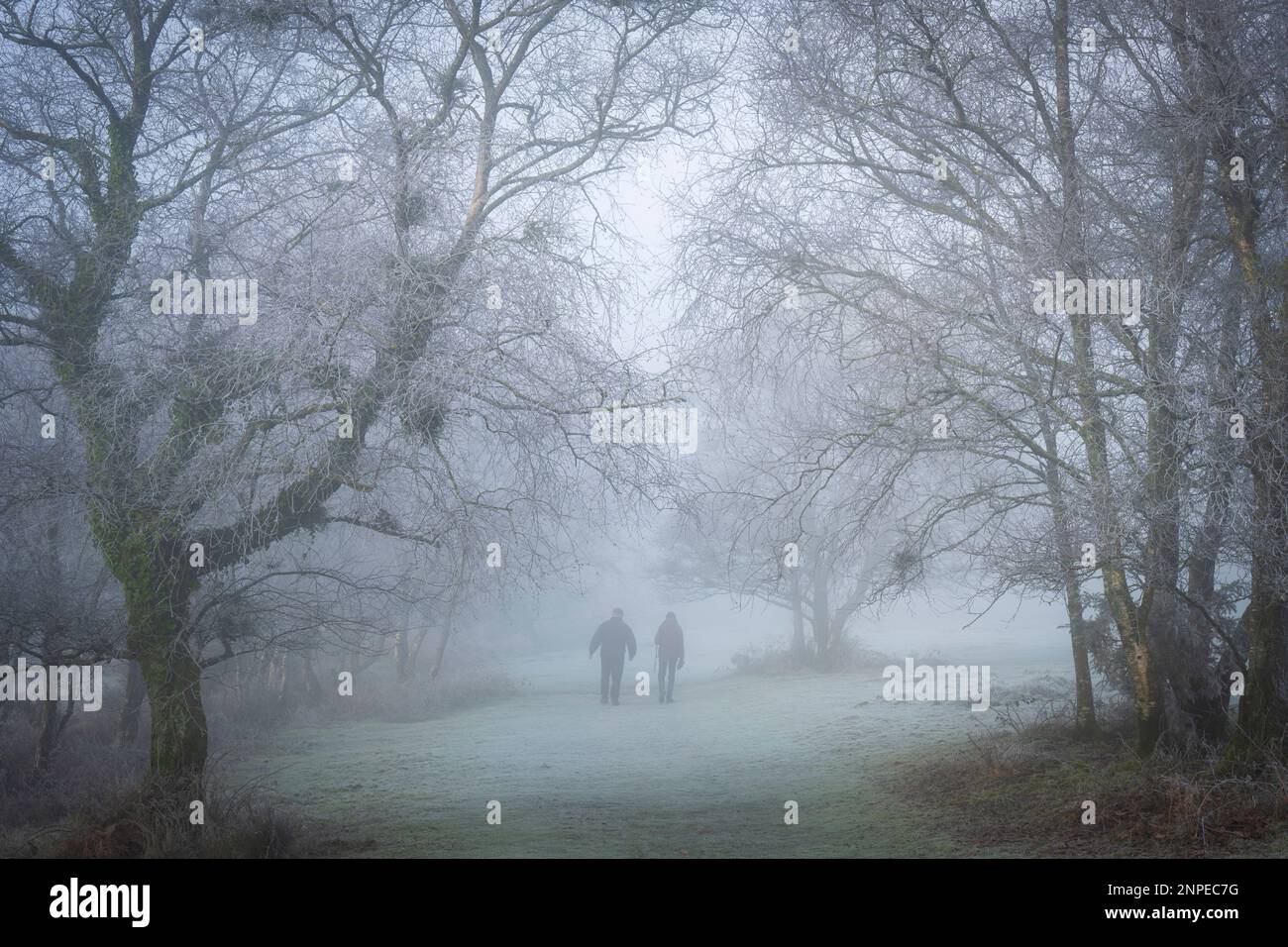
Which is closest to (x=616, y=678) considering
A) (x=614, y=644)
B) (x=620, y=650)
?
(x=620, y=650)

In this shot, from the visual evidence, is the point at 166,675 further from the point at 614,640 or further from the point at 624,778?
the point at 614,640

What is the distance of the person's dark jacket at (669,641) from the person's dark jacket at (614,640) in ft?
1.77

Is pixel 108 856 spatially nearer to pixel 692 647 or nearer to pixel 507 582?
pixel 507 582

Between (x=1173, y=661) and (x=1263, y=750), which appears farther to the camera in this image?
(x=1173, y=661)

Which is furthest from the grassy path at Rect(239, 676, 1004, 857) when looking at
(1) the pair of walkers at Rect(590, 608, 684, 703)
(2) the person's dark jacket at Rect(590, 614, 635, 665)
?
(2) the person's dark jacket at Rect(590, 614, 635, 665)

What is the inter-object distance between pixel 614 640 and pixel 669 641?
95 cm

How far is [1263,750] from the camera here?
6.50 metres

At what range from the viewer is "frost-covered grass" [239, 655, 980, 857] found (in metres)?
6.95

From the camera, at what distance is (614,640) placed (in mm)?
13672

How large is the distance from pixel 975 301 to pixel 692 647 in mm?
16155

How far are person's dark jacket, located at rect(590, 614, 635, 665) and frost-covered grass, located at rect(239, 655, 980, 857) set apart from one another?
78cm

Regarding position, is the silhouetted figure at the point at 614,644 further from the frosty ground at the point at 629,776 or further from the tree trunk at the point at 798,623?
the tree trunk at the point at 798,623
